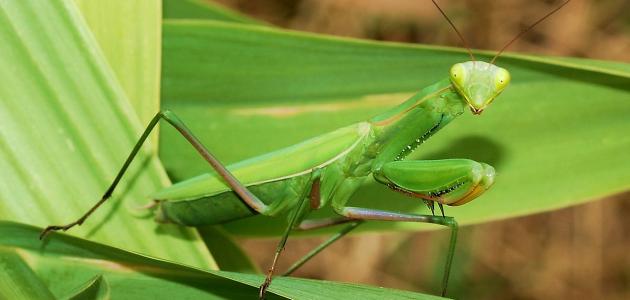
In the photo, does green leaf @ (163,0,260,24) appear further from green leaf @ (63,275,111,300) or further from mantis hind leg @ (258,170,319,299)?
green leaf @ (63,275,111,300)

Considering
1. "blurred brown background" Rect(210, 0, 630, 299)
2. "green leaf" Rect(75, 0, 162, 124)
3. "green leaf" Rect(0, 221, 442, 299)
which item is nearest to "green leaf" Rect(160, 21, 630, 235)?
"green leaf" Rect(75, 0, 162, 124)

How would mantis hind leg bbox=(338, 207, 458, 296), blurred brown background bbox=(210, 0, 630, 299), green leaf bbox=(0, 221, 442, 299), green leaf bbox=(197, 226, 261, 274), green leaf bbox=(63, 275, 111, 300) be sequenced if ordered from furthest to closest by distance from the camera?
blurred brown background bbox=(210, 0, 630, 299) → green leaf bbox=(197, 226, 261, 274) → mantis hind leg bbox=(338, 207, 458, 296) → green leaf bbox=(0, 221, 442, 299) → green leaf bbox=(63, 275, 111, 300)

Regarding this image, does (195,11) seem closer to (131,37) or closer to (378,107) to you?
(131,37)

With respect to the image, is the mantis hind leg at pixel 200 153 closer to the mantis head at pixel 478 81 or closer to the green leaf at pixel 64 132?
the green leaf at pixel 64 132

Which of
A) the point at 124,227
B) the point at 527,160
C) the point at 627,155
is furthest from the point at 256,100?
the point at 627,155

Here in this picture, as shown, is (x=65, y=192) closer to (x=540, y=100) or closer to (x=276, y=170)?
(x=276, y=170)

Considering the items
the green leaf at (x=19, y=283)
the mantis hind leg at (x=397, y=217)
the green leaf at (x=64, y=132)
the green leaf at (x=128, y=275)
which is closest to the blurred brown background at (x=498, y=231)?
the mantis hind leg at (x=397, y=217)
